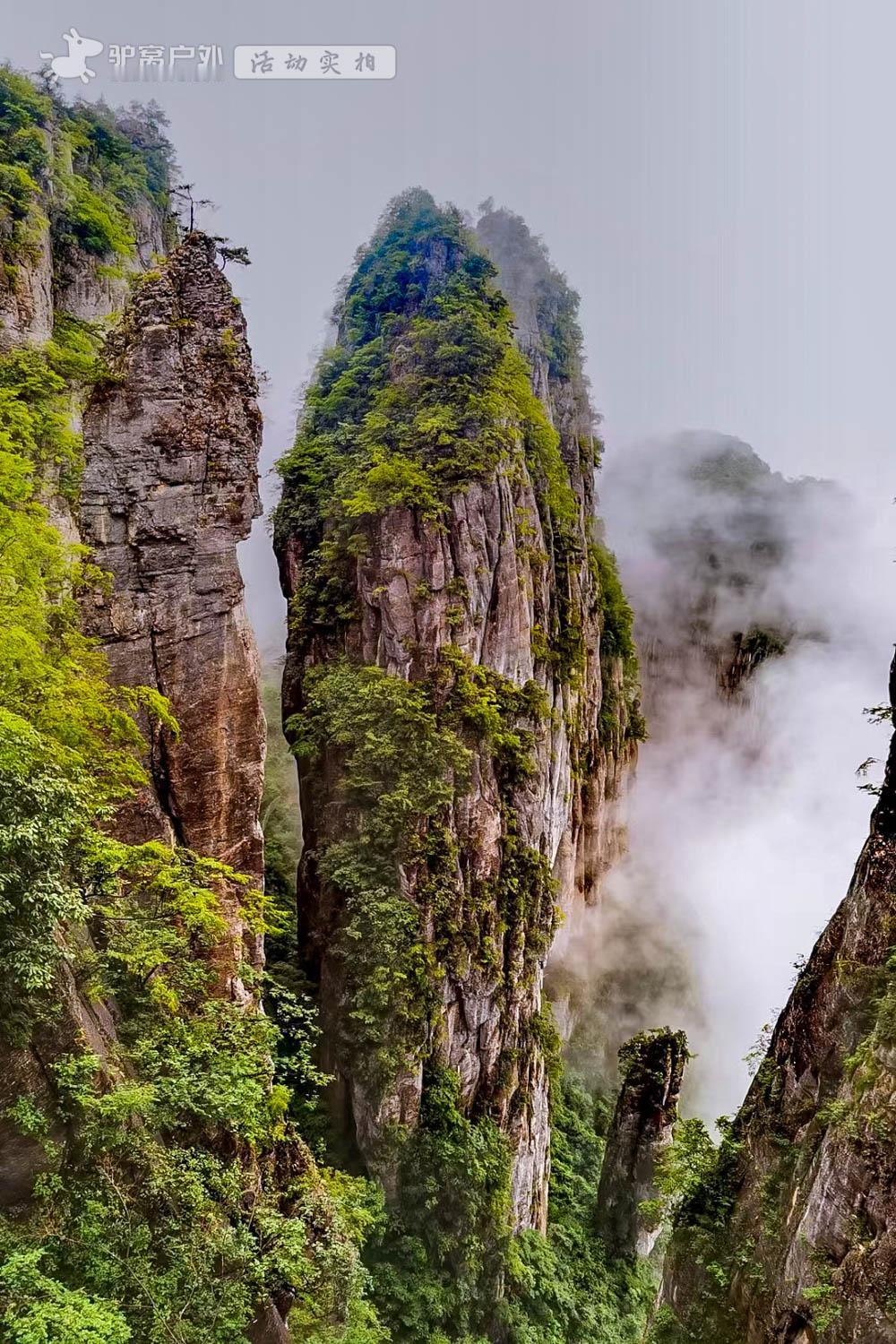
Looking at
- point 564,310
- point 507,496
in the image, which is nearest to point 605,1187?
point 507,496

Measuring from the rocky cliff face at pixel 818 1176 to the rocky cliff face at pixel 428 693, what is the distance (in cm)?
616

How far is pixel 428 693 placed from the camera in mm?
16953

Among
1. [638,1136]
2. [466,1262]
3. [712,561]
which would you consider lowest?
[466,1262]

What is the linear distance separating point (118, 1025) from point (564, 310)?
109 feet

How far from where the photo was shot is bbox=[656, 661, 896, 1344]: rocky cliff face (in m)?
8.77

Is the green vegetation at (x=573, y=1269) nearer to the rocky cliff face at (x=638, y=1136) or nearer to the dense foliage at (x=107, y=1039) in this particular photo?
the rocky cliff face at (x=638, y=1136)

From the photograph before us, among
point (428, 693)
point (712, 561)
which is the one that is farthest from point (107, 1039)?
point (712, 561)

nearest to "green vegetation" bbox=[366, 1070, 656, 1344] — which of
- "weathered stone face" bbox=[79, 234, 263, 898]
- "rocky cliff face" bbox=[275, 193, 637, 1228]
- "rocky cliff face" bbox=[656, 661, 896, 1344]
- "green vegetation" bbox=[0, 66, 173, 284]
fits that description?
"rocky cliff face" bbox=[275, 193, 637, 1228]

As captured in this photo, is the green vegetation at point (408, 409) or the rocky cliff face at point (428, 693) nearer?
the rocky cliff face at point (428, 693)

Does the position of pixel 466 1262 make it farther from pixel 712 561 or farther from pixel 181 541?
pixel 712 561

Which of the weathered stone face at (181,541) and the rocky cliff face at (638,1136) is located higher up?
the weathered stone face at (181,541)

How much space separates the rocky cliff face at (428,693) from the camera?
15.6 meters

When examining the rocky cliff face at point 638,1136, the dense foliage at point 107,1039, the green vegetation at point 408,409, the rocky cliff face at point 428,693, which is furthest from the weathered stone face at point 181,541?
the rocky cliff face at point 638,1136

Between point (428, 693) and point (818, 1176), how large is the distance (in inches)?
468
